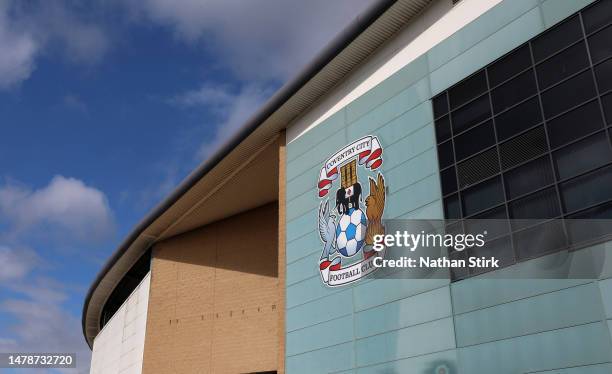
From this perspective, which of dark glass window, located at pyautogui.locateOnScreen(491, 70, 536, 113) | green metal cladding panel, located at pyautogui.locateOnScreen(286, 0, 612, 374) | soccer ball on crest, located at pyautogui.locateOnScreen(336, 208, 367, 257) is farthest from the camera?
soccer ball on crest, located at pyautogui.locateOnScreen(336, 208, 367, 257)

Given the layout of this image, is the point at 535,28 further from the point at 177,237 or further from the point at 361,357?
the point at 177,237

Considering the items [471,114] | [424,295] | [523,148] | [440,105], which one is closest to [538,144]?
[523,148]

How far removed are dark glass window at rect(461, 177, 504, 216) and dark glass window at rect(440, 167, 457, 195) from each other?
37cm

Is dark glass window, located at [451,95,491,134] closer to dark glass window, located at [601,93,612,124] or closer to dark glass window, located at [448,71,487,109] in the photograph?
dark glass window, located at [448,71,487,109]

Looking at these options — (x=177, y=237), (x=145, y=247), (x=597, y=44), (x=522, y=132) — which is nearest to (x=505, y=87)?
(x=522, y=132)

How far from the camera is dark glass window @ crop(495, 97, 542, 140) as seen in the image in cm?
1291

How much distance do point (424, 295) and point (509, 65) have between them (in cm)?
531

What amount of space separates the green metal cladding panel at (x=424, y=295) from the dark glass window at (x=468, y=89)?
8.3 inches

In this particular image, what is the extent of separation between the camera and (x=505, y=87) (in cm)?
1379

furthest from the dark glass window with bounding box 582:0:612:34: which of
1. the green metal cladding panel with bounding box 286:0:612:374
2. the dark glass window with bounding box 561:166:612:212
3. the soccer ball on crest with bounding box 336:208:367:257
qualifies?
the soccer ball on crest with bounding box 336:208:367:257

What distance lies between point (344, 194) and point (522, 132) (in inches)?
238

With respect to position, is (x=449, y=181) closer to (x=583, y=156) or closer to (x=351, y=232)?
(x=583, y=156)

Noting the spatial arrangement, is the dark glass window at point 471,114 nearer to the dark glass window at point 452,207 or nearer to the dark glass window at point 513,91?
the dark glass window at point 513,91

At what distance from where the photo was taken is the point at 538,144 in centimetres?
1266
